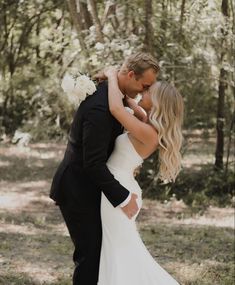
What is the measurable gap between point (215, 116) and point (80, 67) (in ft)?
8.71

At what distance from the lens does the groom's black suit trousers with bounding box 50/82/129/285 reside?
11.2ft

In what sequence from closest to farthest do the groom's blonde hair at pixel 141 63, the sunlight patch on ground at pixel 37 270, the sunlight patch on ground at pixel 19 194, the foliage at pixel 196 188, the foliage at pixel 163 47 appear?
the groom's blonde hair at pixel 141 63 < the sunlight patch on ground at pixel 37 270 < the foliage at pixel 163 47 < the sunlight patch on ground at pixel 19 194 < the foliage at pixel 196 188

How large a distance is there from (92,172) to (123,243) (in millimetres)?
634

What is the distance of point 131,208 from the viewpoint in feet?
12.1

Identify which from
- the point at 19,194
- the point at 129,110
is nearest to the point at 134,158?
the point at 129,110

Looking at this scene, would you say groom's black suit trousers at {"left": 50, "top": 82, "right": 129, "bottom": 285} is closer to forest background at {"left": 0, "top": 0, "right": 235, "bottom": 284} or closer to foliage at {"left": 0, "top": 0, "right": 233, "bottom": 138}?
forest background at {"left": 0, "top": 0, "right": 235, "bottom": 284}

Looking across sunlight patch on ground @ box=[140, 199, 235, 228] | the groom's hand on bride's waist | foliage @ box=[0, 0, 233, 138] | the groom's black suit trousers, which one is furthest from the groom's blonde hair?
sunlight patch on ground @ box=[140, 199, 235, 228]

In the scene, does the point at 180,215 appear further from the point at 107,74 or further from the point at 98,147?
the point at 98,147

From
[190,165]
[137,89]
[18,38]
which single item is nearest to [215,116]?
[190,165]

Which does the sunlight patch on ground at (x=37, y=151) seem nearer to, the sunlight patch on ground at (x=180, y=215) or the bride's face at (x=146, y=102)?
the sunlight patch on ground at (x=180, y=215)

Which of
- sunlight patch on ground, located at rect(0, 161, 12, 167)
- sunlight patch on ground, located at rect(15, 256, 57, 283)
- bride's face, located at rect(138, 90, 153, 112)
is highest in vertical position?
bride's face, located at rect(138, 90, 153, 112)

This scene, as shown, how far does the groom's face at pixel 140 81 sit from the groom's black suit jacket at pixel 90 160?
154mm

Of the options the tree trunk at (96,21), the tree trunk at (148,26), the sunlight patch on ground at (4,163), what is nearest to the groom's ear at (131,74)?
the tree trunk at (148,26)

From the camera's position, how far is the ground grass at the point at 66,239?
218 inches
